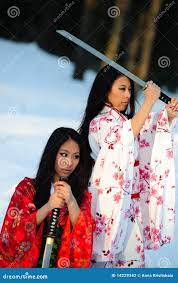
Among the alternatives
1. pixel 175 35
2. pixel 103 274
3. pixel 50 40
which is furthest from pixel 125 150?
pixel 175 35

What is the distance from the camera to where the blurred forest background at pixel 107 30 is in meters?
2.21

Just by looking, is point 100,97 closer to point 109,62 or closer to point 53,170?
point 109,62

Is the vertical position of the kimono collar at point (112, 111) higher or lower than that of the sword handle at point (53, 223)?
higher

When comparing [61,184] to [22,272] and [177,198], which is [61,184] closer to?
[22,272]

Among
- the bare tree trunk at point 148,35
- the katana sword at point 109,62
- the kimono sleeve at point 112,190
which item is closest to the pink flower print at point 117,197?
the kimono sleeve at point 112,190

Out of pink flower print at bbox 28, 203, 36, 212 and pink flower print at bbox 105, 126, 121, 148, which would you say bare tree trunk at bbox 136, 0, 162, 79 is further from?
pink flower print at bbox 28, 203, 36, 212

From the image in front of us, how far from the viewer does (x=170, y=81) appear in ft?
7.75

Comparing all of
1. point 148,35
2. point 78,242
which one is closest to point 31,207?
point 78,242

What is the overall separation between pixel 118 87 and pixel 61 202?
0.44 meters

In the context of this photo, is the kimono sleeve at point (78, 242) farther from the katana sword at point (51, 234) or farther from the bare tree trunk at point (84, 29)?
the bare tree trunk at point (84, 29)

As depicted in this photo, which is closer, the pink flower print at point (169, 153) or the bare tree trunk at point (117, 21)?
the pink flower print at point (169, 153)

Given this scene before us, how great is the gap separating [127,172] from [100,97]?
311 millimetres

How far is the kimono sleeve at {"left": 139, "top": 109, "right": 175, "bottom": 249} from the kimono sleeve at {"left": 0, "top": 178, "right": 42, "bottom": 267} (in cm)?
34

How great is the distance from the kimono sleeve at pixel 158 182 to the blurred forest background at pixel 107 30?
34cm
